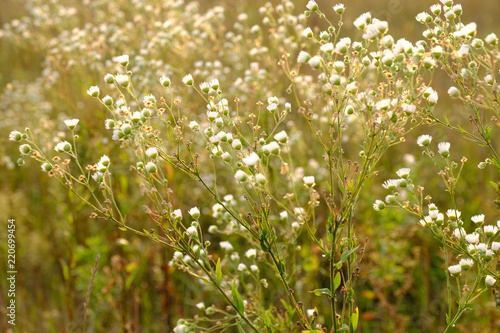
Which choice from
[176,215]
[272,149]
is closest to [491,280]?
[272,149]

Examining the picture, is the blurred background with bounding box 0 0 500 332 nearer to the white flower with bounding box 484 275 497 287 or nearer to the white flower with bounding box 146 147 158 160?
the white flower with bounding box 484 275 497 287

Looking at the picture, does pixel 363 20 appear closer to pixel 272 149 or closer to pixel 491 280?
pixel 272 149

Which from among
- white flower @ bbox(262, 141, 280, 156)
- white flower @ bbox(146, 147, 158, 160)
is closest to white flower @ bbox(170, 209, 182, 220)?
white flower @ bbox(146, 147, 158, 160)

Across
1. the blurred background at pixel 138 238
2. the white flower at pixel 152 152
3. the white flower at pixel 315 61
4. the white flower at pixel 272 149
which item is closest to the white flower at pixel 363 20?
the white flower at pixel 315 61

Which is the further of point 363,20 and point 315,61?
point 363,20

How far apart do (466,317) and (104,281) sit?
105 inches

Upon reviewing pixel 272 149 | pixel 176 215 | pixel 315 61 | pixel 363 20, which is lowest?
pixel 176 215

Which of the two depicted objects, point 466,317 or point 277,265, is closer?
point 277,265

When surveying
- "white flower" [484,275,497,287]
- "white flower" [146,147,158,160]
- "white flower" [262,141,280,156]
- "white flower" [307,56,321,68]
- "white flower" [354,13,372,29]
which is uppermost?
"white flower" [354,13,372,29]

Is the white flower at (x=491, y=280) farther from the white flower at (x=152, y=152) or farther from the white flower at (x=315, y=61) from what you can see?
the white flower at (x=152, y=152)

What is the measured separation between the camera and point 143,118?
1748 millimetres

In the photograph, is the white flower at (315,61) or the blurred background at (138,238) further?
the blurred background at (138,238)

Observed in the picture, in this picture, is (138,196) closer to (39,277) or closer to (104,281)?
(104,281)

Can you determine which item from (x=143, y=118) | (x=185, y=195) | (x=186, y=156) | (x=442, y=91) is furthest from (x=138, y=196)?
(x=442, y=91)
